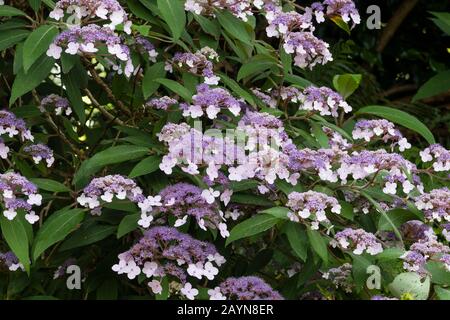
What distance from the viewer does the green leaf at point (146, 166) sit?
2244 mm

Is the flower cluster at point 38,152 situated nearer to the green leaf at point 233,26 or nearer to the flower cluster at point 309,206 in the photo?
the green leaf at point 233,26

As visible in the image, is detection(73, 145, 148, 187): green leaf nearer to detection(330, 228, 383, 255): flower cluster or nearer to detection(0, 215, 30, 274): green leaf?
detection(0, 215, 30, 274): green leaf

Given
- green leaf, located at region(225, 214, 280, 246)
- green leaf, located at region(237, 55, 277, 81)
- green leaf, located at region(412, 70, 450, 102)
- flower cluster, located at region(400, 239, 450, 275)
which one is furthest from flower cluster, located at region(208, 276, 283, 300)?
green leaf, located at region(412, 70, 450, 102)

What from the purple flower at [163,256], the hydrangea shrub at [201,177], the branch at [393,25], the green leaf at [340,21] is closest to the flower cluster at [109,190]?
the hydrangea shrub at [201,177]

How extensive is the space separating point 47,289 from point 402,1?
3302mm

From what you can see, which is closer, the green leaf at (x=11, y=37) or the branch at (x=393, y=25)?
the green leaf at (x=11, y=37)

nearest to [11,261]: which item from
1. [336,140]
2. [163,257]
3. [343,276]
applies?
[163,257]

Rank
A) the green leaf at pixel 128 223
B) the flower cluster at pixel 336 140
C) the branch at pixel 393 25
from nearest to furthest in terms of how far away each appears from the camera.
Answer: the green leaf at pixel 128 223, the flower cluster at pixel 336 140, the branch at pixel 393 25

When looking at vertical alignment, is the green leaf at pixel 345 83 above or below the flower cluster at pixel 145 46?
below

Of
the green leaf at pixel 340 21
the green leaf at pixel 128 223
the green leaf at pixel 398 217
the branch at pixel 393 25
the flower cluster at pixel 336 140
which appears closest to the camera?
the green leaf at pixel 128 223

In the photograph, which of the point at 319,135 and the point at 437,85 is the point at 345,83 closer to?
the point at 319,135

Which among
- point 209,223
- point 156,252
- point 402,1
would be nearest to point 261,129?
point 209,223

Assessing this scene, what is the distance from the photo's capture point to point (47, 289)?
2.67 meters

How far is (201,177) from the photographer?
2.29 meters
